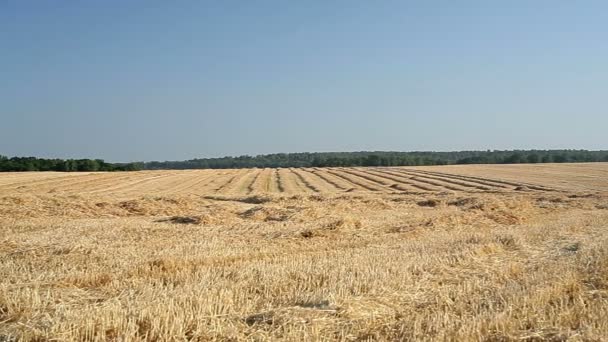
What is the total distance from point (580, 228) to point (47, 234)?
16.7 m

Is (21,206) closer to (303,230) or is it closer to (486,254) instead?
(303,230)

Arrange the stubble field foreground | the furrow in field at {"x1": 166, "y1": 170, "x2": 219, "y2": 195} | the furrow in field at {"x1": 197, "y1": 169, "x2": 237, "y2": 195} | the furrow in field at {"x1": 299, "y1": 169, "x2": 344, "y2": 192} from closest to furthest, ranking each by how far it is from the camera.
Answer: the stubble field foreground, the furrow in field at {"x1": 166, "y1": 170, "x2": 219, "y2": 195}, the furrow in field at {"x1": 197, "y1": 169, "x2": 237, "y2": 195}, the furrow in field at {"x1": 299, "y1": 169, "x2": 344, "y2": 192}

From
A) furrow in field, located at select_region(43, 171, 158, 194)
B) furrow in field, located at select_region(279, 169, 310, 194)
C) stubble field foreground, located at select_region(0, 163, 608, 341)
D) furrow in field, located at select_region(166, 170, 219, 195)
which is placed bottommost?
furrow in field, located at select_region(279, 169, 310, 194)

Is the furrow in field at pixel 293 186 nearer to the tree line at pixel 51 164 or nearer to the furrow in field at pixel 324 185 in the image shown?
the furrow in field at pixel 324 185

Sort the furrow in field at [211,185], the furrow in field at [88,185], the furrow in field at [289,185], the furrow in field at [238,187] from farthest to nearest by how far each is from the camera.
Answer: the furrow in field at [289,185]
the furrow in field at [211,185]
the furrow in field at [238,187]
the furrow in field at [88,185]

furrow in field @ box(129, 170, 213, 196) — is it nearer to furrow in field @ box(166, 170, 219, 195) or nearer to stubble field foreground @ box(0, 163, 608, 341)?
furrow in field @ box(166, 170, 219, 195)

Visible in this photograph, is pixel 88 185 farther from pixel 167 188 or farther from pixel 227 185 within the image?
pixel 227 185

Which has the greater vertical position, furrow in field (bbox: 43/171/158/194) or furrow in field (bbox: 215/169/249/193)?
furrow in field (bbox: 43/171/158/194)

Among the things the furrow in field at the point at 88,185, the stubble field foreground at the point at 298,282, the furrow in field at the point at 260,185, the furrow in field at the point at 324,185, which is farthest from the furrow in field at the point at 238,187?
the stubble field foreground at the point at 298,282

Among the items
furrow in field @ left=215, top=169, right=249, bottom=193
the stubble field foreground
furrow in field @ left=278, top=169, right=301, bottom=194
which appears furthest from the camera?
furrow in field @ left=215, top=169, right=249, bottom=193

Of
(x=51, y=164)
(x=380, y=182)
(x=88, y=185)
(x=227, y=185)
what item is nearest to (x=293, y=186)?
(x=227, y=185)

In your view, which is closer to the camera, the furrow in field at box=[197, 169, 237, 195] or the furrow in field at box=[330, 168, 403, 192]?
the furrow in field at box=[197, 169, 237, 195]

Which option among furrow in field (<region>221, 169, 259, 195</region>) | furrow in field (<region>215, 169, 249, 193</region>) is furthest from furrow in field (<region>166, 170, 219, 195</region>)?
furrow in field (<region>221, 169, 259, 195</region>)

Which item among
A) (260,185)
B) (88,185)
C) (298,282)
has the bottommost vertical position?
(260,185)
